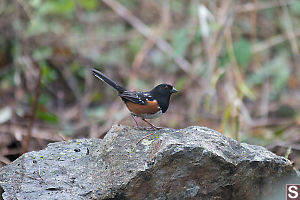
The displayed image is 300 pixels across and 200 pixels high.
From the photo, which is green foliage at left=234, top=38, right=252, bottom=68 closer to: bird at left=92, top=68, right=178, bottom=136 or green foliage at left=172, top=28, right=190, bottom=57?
green foliage at left=172, top=28, right=190, bottom=57

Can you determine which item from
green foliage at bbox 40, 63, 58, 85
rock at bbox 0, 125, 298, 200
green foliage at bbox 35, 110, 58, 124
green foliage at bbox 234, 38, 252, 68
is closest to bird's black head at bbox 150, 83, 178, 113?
rock at bbox 0, 125, 298, 200

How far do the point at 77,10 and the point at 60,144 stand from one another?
19.6 feet

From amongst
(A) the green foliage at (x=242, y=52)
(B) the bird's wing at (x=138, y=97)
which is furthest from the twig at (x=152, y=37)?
(B) the bird's wing at (x=138, y=97)

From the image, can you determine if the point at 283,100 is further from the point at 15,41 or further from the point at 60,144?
the point at 60,144

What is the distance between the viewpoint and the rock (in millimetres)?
2902

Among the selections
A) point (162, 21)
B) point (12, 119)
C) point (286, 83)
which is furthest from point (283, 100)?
point (12, 119)

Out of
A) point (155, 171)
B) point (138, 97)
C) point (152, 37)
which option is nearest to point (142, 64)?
point (152, 37)

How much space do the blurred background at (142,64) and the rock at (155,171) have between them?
8.30 feet

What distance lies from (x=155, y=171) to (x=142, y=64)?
6737 millimetres

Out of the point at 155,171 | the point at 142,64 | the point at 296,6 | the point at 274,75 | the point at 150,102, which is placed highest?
the point at 296,6

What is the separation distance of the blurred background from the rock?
2531 mm

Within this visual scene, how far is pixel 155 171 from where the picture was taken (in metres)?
2.90

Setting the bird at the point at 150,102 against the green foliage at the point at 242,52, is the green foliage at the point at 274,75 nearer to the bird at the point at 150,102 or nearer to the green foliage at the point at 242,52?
the green foliage at the point at 242,52

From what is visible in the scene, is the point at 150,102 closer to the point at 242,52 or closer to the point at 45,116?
the point at 242,52
